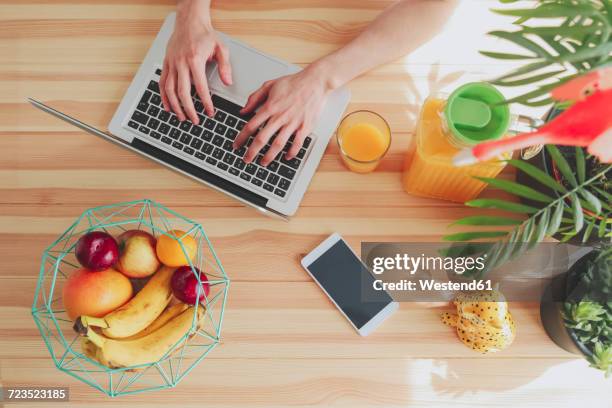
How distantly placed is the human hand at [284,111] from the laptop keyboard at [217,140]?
0.02 metres

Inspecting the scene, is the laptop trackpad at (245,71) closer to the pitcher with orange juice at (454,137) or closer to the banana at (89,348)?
the pitcher with orange juice at (454,137)

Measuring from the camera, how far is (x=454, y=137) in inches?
26.5

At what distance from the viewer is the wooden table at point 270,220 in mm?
825

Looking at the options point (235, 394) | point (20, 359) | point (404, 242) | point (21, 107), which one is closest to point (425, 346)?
point (404, 242)

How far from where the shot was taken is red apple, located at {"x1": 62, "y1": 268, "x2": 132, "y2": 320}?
2.34 feet

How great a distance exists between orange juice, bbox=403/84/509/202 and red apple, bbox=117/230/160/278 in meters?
0.45

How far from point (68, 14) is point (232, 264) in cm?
60

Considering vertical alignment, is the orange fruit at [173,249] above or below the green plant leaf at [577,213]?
below

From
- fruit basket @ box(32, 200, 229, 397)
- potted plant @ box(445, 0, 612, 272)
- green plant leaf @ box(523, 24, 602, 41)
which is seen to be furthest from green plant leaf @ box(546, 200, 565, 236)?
fruit basket @ box(32, 200, 229, 397)

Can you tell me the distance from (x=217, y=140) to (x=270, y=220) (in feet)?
0.57

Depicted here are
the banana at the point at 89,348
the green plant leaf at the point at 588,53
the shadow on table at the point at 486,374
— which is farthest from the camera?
the shadow on table at the point at 486,374

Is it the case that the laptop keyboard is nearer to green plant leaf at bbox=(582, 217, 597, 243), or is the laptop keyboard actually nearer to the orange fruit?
the orange fruit

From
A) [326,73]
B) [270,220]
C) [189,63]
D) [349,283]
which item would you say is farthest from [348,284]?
[189,63]

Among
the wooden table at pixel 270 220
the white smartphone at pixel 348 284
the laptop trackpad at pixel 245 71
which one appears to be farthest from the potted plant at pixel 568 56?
the laptop trackpad at pixel 245 71
